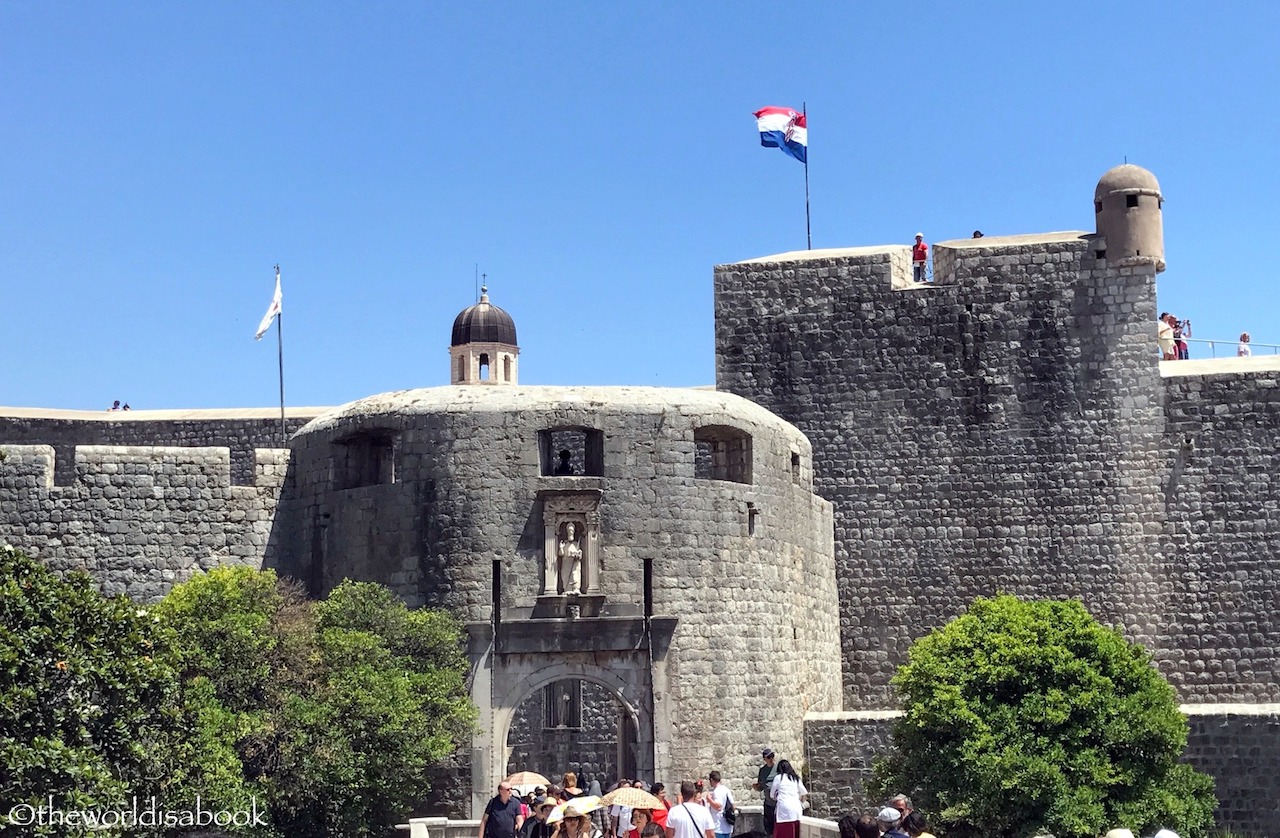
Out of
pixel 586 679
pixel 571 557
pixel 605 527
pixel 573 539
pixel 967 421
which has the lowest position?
pixel 586 679

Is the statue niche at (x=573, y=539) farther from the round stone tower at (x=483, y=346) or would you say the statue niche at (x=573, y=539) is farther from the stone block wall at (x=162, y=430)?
the round stone tower at (x=483, y=346)

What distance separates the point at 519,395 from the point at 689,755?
5.32 metres

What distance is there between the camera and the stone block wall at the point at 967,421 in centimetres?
3039

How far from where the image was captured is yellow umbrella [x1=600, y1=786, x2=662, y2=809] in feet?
61.2

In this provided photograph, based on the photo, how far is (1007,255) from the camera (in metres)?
31.1

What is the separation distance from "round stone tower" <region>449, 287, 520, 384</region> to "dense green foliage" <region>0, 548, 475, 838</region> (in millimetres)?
22671

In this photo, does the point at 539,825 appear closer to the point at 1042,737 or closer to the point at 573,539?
the point at 573,539

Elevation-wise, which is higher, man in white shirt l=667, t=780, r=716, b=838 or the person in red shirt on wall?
the person in red shirt on wall

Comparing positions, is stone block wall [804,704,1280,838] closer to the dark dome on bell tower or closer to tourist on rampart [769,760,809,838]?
tourist on rampart [769,760,809,838]

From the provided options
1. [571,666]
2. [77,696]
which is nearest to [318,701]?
[571,666]

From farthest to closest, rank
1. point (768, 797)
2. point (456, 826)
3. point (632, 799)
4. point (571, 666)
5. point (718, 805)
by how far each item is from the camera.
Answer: point (571, 666) → point (456, 826) → point (768, 797) → point (718, 805) → point (632, 799)

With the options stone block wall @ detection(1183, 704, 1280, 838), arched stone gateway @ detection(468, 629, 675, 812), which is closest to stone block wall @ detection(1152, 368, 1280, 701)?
stone block wall @ detection(1183, 704, 1280, 838)

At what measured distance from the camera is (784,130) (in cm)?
3338

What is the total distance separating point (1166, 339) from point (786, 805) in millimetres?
14965
